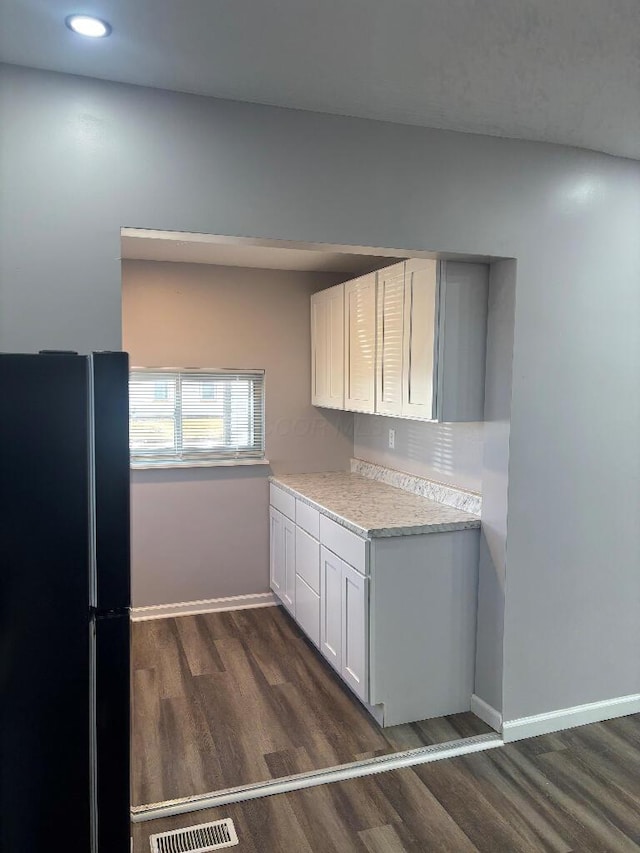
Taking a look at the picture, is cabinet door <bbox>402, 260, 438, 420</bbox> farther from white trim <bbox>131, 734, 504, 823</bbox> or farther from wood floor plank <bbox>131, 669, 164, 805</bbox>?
wood floor plank <bbox>131, 669, 164, 805</bbox>

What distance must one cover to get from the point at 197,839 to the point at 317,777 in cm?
56

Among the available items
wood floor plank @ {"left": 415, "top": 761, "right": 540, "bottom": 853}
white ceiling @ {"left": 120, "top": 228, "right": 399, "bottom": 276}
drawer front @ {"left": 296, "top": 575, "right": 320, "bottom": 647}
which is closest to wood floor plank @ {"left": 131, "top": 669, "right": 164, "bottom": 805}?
drawer front @ {"left": 296, "top": 575, "right": 320, "bottom": 647}

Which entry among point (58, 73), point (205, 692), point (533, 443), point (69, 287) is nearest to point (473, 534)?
point (533, 443)

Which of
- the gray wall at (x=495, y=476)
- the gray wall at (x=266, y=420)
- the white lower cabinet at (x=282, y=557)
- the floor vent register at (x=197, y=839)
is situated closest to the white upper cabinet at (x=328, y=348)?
the gray wall at (x=266, y=420)

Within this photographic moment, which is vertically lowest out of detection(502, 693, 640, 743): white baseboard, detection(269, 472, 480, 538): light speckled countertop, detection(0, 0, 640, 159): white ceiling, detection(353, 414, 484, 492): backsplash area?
detection(502, 693, 640, 743): white baseboard

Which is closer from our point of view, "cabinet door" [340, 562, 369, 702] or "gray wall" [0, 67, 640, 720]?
"gray wall" [0, 67, 640, 720]

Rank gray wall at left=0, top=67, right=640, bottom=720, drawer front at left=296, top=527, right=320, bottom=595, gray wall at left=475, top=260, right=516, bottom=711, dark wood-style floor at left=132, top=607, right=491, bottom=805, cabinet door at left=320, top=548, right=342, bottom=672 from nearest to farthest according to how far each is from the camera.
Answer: gray wall at left=0, top=67, right=640, bottom=720
dark wood-style floor at left=132, top=607, right=491, bottom=805
gray wall at left=475, top=260, right=516, bottom=711
cabinet door at left=320, top=548, right=342, bottom=672
drawer front at left=296, top=527, right=320, bottom=595

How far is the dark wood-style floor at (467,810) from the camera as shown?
2193 millimetres

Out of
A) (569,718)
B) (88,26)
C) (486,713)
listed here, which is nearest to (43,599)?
(88,26)

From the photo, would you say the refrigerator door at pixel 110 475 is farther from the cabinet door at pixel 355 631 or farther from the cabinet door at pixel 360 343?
the cabinet door at pixel 360 343

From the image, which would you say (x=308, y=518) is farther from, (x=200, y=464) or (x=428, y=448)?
(x=200, y=464)

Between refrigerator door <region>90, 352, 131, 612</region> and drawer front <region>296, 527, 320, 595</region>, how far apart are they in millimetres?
2459

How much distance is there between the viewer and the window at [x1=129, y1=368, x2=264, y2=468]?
4195mm

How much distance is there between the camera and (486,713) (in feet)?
9.61
